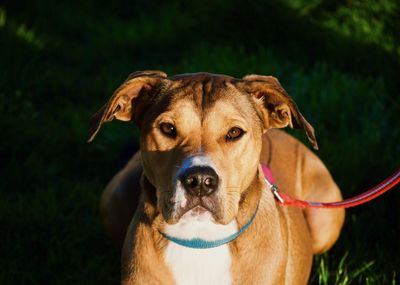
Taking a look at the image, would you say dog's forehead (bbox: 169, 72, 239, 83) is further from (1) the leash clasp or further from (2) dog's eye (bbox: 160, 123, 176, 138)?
(1) the leash clasp

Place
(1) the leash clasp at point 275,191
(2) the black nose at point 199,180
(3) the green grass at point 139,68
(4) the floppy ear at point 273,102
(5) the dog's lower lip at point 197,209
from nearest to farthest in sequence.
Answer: (2) the black nose at point 199,180 → (5) the dog's lower lip at point 197,209 → (4) the floppy ear at point 273,102 → (1) the leash clasp at point 275,191 → (3) the green grass at point 139,68

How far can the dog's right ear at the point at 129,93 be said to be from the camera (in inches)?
140

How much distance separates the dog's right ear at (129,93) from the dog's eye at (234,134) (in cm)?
54

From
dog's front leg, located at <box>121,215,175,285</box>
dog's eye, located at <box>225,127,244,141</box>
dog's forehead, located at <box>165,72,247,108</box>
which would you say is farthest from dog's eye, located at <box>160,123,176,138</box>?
dog's front leg, located at <box>121,215,175,285</box>

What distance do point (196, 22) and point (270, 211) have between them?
469 centimetres

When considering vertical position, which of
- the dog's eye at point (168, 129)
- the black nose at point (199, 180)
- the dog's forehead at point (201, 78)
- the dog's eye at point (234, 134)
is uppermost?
the dog's forehead at point (201, 78)

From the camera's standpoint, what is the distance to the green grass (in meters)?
4.85

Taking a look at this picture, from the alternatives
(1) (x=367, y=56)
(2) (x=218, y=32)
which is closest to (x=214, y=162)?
(1) (x=367, y=56)

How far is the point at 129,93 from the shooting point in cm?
376

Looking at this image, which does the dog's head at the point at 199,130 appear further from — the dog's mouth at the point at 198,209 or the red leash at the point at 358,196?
the red leash at the point at 358,196

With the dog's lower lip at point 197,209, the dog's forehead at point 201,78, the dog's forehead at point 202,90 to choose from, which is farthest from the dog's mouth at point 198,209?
the dog's forehead at point 201,78

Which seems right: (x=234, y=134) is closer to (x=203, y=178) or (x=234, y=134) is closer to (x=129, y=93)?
(x=203, y=178)

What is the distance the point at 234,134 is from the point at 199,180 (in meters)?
0.46

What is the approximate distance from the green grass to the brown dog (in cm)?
105
